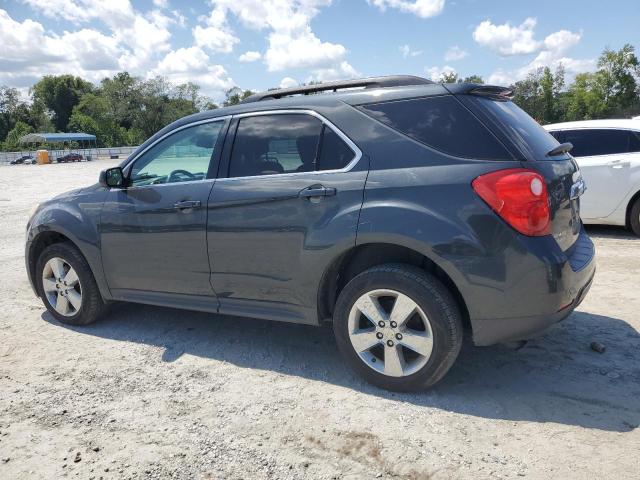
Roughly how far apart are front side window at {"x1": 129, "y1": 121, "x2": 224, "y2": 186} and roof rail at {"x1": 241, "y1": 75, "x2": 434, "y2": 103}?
0.47 meters

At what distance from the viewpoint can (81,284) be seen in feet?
15.2

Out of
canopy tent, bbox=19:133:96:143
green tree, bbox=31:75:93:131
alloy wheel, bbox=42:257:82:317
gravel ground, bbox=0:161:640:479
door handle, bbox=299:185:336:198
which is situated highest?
green tree, bbox=31:75:93:131

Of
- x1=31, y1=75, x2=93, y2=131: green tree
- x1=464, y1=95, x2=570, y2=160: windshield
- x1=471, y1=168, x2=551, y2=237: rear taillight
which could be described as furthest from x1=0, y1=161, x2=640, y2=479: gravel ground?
x1=31, y1=75, x2=93, y2=131: green tree

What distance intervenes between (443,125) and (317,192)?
867mm

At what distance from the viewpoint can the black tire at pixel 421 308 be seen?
122 inches

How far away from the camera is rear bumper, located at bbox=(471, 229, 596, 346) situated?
2.95 metres

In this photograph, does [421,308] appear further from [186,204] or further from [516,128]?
[186,204]

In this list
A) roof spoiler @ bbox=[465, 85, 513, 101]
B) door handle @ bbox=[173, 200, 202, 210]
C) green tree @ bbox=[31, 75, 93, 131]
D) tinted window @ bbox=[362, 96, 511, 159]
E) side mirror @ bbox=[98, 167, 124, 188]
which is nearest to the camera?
tinted window @ bbox=[362, 96, 511, 159]

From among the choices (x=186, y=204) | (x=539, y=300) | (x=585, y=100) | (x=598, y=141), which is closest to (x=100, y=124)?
(x=585, y=100)

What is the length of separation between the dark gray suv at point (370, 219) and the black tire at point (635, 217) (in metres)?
4.59

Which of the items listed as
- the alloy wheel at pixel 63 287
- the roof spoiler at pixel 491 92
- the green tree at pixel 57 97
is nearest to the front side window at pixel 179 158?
the alloy wheel at pixel 63 287

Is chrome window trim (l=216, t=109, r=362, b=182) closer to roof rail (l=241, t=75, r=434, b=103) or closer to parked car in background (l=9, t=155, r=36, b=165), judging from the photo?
roof rail (l=241, t=75, r=434, b=103)

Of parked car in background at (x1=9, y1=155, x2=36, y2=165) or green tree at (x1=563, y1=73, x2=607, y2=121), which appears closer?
parked car in background at (x1=9, y1=155, x2=36, y2=165)

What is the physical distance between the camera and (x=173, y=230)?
4027 millimetres
